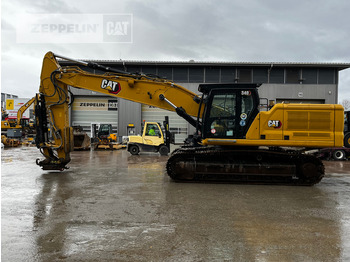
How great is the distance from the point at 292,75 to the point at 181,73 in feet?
35.8

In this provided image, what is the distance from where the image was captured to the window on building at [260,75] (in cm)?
2633

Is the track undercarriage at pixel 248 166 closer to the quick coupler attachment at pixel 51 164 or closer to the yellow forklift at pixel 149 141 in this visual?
the quick coupler attachment at pixel 51 164

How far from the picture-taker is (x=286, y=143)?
25.0ft

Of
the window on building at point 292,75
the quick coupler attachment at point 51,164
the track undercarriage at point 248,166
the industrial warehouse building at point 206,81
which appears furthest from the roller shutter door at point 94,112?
the track undercarriage at point 248,166

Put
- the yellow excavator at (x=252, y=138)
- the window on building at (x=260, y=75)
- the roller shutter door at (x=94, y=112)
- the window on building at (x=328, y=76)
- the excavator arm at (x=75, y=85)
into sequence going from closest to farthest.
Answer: the yellow excavator at (x=252, y=138) → the excavator arm at (x=75, y=85) → the window on building at (x=328, y=76) → the window on building at (x=260, y=75) → the roller shutter door at (x=94, y=112)

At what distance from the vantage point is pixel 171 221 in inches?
187

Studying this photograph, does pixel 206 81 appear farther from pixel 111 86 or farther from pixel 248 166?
pixel 248 166

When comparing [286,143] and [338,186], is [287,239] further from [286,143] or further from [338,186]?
[338,186]

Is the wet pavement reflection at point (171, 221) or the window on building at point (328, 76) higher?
the window on building at point (328, 76)

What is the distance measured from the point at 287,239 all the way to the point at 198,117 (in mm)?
5037

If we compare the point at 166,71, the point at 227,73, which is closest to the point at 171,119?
the point at 166,71

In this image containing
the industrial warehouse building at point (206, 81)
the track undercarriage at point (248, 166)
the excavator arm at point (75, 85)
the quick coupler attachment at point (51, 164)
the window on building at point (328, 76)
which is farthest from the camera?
the window on building at point (328, 76)

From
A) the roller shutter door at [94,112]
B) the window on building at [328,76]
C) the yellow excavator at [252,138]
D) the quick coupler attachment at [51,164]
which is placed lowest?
the quick coupler attachment at [51,164]

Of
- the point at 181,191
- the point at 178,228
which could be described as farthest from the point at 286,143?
the point at 178,228
